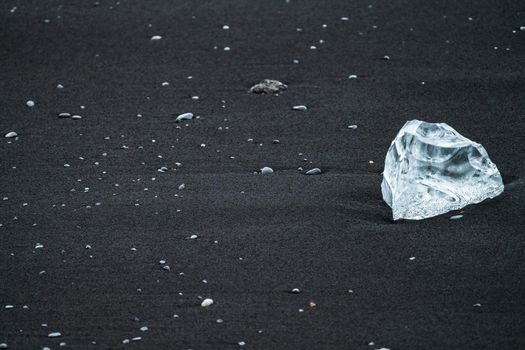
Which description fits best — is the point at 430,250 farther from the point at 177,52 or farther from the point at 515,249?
the point at 177,52

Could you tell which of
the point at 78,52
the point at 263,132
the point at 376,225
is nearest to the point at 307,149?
the point at 263,132

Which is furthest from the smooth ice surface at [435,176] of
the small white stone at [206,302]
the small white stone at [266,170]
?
the small white stone at [206,302]

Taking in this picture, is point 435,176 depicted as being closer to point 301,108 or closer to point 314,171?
point 314,171

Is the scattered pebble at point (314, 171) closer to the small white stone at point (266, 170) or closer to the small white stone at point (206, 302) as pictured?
the small white stone at point (266, 170)

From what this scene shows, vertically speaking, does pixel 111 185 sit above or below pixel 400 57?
below

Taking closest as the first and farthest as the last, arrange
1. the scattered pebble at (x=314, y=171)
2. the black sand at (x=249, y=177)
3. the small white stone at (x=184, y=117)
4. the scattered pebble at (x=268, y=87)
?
the black sand at (x=249, y=177) < the scattered pebble at (x=314, y=171) < the small white stone at (x=184, y=117) < the scattered pebble at (x=268, y=87)

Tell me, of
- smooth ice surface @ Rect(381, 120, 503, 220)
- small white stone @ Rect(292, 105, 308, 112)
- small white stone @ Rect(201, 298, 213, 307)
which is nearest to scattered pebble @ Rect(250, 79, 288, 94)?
small white stone @ Rect(292, 105, 308, 112)
